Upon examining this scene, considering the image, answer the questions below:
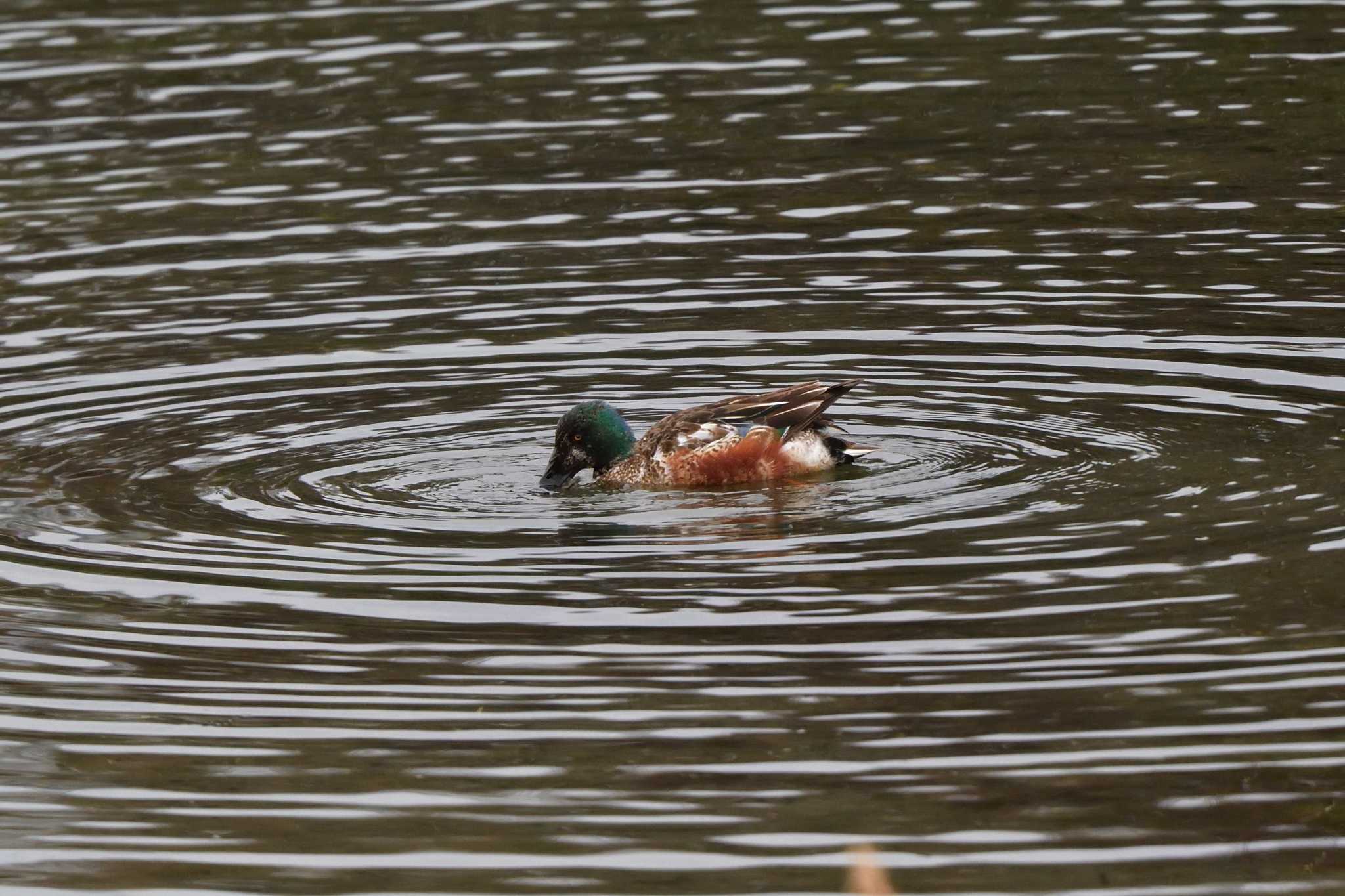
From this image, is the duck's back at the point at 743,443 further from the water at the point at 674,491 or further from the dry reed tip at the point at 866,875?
the dry reed tip at the point at 866,875

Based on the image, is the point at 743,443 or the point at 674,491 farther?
the point at 674,491

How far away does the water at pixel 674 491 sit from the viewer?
7.52 meters

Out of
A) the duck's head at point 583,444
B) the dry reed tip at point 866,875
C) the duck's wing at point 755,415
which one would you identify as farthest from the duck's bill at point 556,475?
the dry reed tip at point 866,875

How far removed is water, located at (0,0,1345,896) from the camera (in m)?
7.52

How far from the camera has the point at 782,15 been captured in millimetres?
23500

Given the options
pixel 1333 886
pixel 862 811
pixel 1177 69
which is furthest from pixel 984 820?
pixel 1177 69

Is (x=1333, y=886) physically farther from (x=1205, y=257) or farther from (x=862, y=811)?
(x=1205, y=257)

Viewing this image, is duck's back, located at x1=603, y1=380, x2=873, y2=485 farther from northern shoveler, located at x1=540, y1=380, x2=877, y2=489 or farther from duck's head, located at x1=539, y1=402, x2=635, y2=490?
duck's head, located at x1=539, y1=402, x2=635, y2=490

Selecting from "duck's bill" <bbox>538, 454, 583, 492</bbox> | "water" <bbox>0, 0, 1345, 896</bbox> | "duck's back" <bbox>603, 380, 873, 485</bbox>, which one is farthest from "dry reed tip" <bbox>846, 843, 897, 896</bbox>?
"duck's bill" <bbox>538, 454, 583, 492</bbox>

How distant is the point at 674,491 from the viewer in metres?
12.1

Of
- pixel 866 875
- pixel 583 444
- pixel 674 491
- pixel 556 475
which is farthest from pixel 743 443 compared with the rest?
pixel 866 875

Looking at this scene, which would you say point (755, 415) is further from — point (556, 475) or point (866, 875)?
point (866, 875)

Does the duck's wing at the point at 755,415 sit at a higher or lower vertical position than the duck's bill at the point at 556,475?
higher

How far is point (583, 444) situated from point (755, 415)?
94cm
